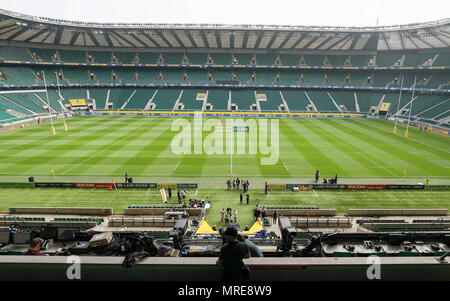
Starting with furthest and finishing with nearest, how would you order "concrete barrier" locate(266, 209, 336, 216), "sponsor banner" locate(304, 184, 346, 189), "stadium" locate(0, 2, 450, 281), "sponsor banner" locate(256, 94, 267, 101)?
"sponsor banner" locate(256, 94, 267, 101) → "sponsor banner" locate(304, 184, 346, 189) → "concrete barrier" locate(266, 209, 336, 216) → "stadium" locate(0, 2, 450, 281)

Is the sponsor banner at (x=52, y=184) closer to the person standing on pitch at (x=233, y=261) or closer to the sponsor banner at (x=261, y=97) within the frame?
the person standing on pitch at (x=233, y=261)

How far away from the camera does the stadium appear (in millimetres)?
6176

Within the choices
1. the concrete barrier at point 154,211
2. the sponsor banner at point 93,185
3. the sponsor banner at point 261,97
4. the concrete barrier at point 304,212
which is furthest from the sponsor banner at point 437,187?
the sponsor banner at point 261,97

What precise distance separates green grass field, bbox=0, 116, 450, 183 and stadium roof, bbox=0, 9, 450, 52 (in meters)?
31.7

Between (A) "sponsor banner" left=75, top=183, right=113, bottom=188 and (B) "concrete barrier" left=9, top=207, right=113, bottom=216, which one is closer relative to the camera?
(B) "concrete barrier" left=9, top=207, right=113, bottom=216

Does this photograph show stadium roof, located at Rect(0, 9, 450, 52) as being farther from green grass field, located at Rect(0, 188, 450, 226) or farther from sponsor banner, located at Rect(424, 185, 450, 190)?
green grass field, located at Rect(0, 188, 450, 226)

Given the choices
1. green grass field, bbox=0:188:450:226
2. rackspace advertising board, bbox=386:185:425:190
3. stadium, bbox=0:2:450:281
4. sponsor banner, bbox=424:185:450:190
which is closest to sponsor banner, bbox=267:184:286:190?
stadium, bbox=0:2:450:281

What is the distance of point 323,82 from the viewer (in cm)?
7794

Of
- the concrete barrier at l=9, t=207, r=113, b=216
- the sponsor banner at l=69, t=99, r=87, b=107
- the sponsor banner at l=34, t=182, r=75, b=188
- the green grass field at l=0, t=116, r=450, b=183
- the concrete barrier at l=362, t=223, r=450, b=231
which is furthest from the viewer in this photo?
the sponsor banner at l=69, t=99, r=87, b=107

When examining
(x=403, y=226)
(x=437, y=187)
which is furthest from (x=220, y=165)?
(x=437, y=187)

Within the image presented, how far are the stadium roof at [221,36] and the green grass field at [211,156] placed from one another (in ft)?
104

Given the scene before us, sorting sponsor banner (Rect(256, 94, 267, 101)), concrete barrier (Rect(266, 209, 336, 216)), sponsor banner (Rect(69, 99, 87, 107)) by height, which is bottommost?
concrete barrier (Rect(266, 209, 336, 216))

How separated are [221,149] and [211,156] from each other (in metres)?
3.20

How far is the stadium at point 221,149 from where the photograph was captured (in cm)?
618
